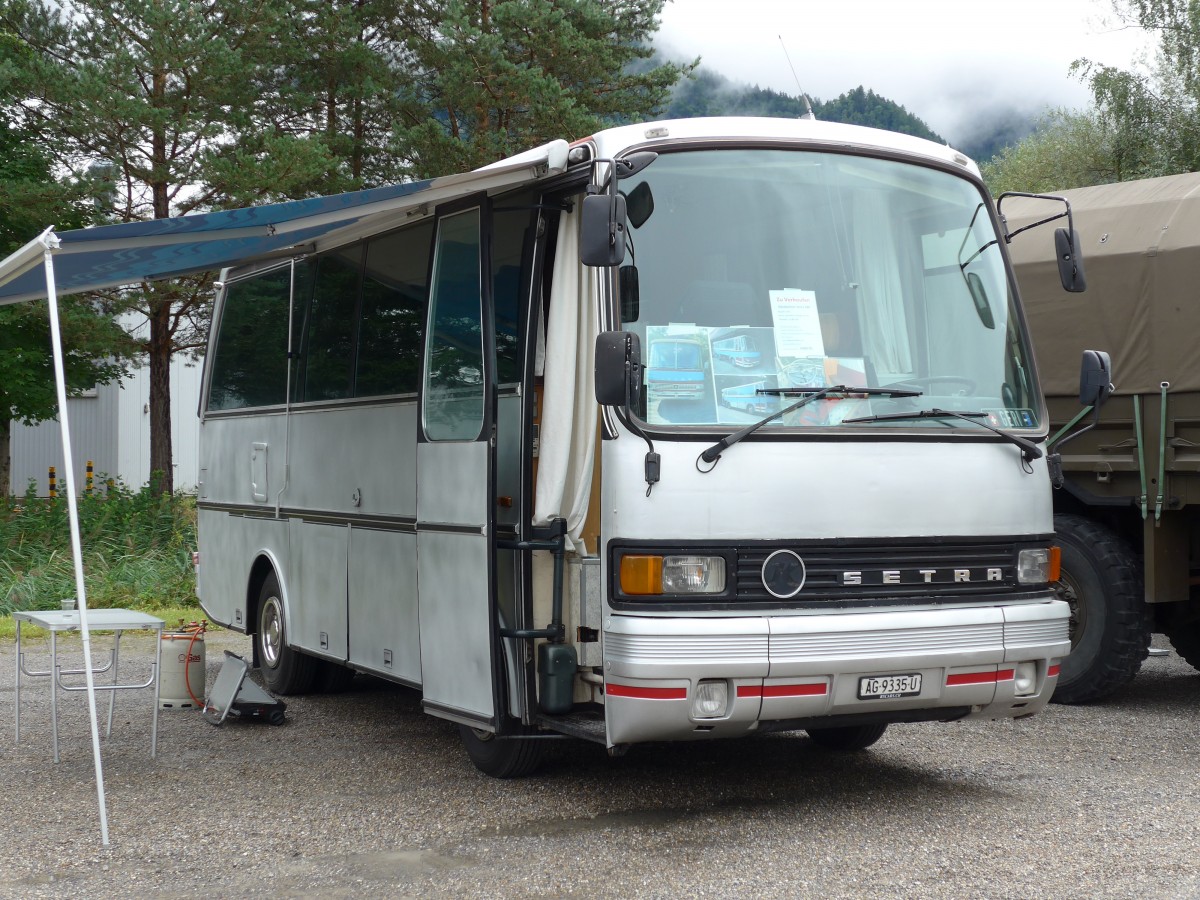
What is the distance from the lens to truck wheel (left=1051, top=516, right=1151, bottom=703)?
8.17 meters

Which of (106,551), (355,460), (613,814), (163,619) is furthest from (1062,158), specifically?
Answer: (613,814)

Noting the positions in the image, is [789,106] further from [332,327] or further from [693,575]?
[693,575]

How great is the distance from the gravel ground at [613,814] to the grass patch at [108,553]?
612cm

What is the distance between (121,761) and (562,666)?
2674mm

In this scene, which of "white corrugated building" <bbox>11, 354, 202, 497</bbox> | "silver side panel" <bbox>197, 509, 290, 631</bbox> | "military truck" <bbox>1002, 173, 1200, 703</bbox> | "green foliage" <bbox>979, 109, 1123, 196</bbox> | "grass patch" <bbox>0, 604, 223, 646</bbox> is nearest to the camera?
"military truck" <bbox>1002, 173, 1200, 703</bbox>

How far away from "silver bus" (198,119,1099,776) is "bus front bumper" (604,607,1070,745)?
0.04 feet

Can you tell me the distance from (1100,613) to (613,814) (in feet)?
12.1

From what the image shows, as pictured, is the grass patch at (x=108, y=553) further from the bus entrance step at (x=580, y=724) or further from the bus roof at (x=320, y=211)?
the bus entrance step at (x=580, y=724)

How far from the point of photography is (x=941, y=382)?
594cm

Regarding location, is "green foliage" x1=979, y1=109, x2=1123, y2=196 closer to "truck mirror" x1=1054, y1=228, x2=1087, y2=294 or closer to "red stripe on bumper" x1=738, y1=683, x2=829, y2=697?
"truck mirror" x1=1054, y1=228, x2=1087, y2=294

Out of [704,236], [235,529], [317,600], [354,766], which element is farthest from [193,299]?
[704,236]

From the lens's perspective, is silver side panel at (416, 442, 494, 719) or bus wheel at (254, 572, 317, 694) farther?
bus wheel at (254, 572, 317, 694)

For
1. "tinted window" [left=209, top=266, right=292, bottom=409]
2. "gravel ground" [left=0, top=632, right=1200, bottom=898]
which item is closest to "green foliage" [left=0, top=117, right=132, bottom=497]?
"tinted window" [left=209, top=266, right=292, bottom=409]

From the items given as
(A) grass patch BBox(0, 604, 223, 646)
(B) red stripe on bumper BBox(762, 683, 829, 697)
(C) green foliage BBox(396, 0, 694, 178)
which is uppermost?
(C) green foliage BBox(396, 0, 694, 178)
